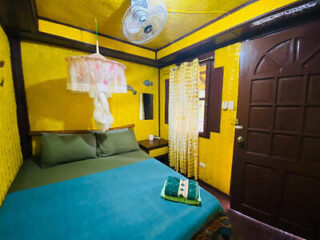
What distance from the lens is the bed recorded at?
2.62 ft

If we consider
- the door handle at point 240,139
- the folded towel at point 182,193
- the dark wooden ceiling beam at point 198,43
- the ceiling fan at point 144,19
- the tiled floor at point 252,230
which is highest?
the dark wooden ceiling beam at point 198,43

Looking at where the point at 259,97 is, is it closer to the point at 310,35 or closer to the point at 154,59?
the point at 310,35

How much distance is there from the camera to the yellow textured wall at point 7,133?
1150 millimetres

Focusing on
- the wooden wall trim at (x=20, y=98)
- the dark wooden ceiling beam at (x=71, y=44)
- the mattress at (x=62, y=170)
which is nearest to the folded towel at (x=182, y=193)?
the mattress at (x=62, y=170)

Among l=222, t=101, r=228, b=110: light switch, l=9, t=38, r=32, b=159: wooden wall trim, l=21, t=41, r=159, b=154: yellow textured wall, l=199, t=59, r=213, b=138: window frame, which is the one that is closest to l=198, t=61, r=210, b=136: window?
l=199, t=59, r=213, b=138: window frame

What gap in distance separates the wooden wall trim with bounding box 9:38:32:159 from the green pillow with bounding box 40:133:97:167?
32 cm

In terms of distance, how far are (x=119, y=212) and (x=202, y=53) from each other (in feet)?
7.47

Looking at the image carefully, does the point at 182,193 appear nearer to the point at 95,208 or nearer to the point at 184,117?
the point at 95,208

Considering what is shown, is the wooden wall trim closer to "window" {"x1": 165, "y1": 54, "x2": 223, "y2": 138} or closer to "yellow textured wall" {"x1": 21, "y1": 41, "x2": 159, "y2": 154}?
"yellow textured wall" {"x1": 21, "y1": 41, "x2": 159, "y2": 154}

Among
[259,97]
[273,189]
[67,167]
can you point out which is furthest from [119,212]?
[259,97]

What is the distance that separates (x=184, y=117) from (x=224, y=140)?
0.76m

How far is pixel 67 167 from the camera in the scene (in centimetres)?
158

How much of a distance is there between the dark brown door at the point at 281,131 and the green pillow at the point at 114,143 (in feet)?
5.03

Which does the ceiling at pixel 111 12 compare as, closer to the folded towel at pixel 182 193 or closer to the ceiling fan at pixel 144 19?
the ceiling fan at pixel 144 19
